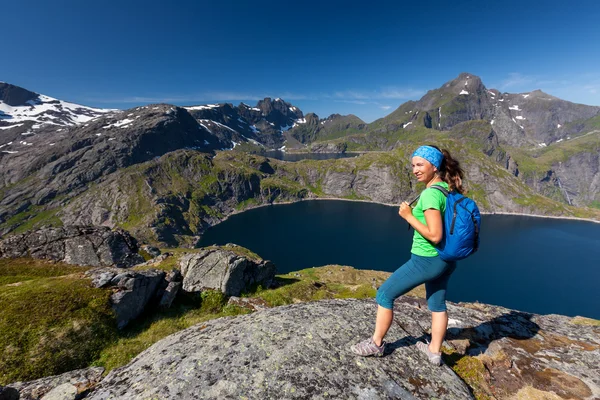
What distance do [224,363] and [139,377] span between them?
189cm

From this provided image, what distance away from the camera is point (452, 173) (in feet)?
20.9

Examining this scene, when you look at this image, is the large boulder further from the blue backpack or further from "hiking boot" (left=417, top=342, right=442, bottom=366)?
the blue backpack

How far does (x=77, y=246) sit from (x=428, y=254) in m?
33.9

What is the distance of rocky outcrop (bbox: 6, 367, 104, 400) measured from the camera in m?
5.76

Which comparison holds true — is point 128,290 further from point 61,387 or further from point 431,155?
point 431,155

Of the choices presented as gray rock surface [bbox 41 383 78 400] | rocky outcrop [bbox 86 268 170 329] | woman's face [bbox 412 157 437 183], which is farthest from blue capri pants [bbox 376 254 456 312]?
rocky outcrop [bbox 86 268 170 329]

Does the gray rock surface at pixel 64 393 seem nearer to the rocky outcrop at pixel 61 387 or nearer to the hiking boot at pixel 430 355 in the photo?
the rocky outcrop at pixel 61 387

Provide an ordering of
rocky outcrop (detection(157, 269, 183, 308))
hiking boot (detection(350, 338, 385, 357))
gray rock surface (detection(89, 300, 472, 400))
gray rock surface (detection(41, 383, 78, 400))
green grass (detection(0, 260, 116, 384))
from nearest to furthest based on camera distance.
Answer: gray rock surface (detection(89, 300, 472, 400)) < gray rock surface (detection(41, 383, 78, 400)) < hiking boot (detection(350, 338, 385, 357)) < green grass (detection(0, 260, 116, 384)) < rocky outcrop (detection(157, 269, 183, 308))

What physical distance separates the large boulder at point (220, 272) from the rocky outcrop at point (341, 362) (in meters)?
10.0

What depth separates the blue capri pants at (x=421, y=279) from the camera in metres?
6.36

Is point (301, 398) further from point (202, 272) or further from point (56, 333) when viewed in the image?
point (202, 272)

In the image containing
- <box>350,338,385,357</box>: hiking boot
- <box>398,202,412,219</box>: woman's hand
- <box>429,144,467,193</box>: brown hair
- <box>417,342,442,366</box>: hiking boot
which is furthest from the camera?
<box>417,342,442,366</box>: hiking boot

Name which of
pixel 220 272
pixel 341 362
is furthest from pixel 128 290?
pixel 341 362

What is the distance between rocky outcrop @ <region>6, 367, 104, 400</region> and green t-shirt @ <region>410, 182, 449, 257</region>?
8.42m
